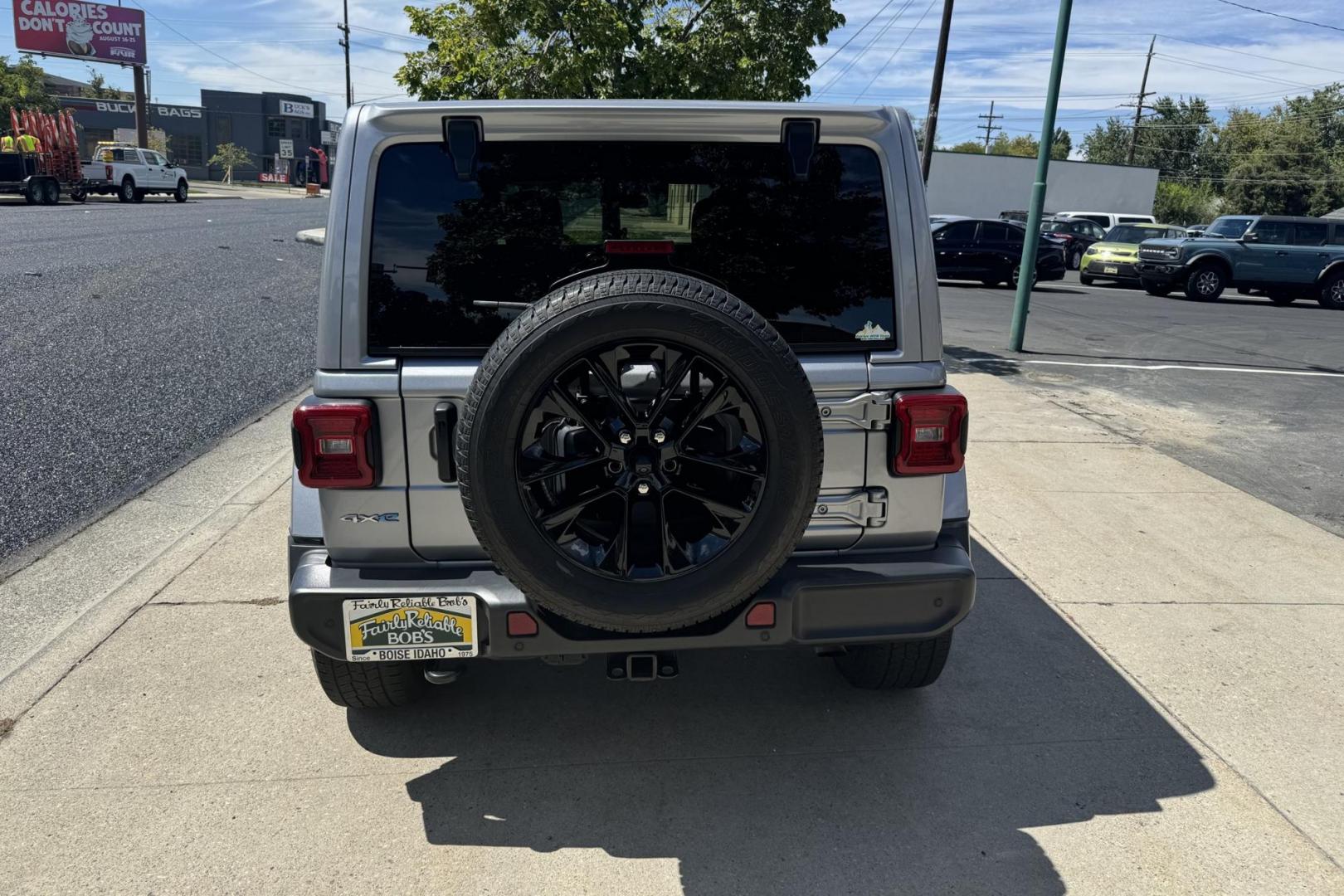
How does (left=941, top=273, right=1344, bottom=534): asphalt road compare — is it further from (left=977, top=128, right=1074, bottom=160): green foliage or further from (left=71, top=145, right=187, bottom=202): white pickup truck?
(left=977, top=128, right=1074, bottom=160): green foliage

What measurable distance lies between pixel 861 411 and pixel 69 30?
68617 mm

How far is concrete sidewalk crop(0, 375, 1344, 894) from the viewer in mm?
2754

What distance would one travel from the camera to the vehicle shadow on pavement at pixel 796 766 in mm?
2822

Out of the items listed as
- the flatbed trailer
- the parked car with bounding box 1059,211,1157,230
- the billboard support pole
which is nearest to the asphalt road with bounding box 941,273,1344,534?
the parked car with bounding box 1059,211,1157,230

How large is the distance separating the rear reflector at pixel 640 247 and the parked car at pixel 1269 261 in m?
21.5

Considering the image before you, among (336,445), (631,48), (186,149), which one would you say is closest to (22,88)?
(186,149)

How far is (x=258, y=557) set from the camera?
4965 millimetres

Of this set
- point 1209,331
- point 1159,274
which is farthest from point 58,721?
point 1159,274

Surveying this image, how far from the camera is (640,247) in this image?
2990 millimetres

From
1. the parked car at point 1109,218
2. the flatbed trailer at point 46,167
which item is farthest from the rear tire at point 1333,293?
the flatbed trailer at point 46,167

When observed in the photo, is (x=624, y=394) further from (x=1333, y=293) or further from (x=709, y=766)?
(x=1333, y=293)

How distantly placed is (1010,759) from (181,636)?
3267 mm

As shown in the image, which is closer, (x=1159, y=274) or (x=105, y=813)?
(x=105, y=813)

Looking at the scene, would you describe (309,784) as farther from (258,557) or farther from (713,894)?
(258,557)
